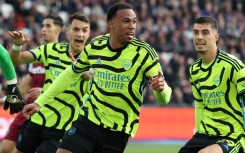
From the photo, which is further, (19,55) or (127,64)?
(19,55)

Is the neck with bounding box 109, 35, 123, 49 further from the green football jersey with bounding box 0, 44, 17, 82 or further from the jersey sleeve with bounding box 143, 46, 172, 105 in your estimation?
the green football jersey with bounding box 0, 44, 17, 82

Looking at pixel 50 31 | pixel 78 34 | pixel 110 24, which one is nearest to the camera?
pixel 110 24

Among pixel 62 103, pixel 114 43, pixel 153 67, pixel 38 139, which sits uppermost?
pixel 114 43

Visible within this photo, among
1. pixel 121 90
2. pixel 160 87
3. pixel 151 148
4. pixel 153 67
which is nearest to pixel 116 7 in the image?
pixel 153 67

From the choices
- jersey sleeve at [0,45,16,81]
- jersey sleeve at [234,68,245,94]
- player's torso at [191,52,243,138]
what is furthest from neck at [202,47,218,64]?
jersey sleeve at [0,45,16,81]

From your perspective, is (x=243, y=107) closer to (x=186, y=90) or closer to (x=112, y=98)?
(x=112, y=98)

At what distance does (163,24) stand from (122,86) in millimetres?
17068

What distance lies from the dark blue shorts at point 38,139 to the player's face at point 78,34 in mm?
1196

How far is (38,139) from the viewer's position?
34.5ft

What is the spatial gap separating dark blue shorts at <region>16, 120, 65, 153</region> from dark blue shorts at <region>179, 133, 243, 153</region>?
6.09ft

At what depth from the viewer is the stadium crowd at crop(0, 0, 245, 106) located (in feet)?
72.5

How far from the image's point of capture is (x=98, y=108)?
28.6 feet

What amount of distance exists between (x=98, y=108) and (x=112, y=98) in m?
Result: 0.21

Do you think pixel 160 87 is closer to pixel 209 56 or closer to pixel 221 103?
pixel 221 103
